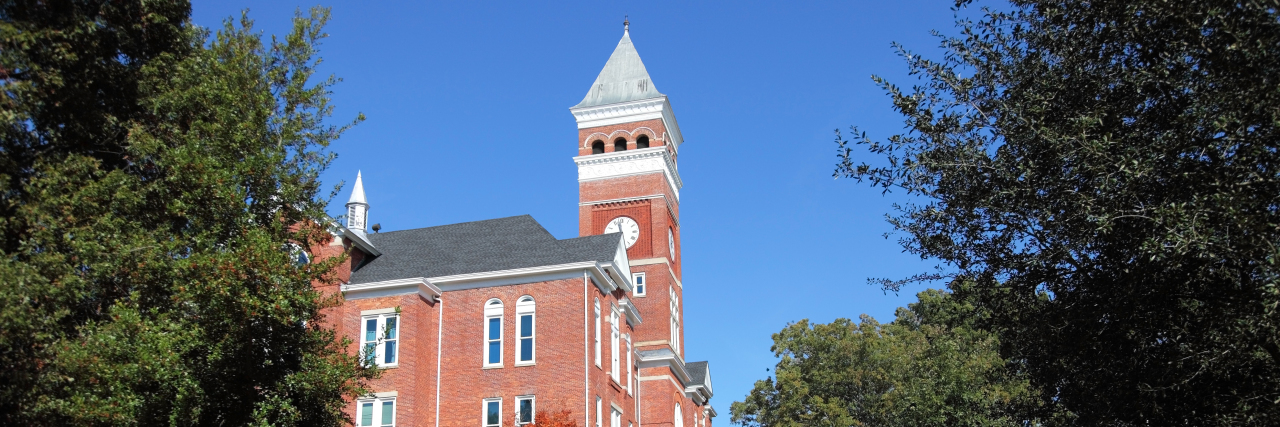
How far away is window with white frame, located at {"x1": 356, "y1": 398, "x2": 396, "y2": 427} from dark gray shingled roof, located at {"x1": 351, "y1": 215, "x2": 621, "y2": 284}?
4166 millimetres

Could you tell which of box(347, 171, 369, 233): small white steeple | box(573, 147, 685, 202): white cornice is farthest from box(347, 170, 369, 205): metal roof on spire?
box(573, 147, 685, 202): white cornice

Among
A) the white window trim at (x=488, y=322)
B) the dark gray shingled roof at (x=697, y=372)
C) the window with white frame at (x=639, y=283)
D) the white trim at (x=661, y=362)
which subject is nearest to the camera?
the white window trim at (x=488, y=322)

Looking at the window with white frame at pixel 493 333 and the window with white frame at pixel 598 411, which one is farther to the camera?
the window with white frame at pixel 493 333

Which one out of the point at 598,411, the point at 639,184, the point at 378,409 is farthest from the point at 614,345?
the point at 639,184

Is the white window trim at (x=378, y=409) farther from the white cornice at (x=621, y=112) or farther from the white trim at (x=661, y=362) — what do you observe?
the white cornice at (x=621, y=112)

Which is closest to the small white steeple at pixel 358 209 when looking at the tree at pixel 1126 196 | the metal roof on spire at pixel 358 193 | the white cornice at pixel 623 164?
the metal roof on spire at pixel 358 193

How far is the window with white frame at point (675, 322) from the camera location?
52.0 meters

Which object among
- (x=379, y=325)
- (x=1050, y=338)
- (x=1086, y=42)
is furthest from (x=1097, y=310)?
(x=379, y=325)

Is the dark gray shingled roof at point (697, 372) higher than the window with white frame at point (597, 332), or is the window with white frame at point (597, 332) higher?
the dark gray shingled roof at point (697, 372)

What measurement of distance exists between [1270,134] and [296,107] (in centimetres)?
1630

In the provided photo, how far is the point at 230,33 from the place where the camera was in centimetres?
2108

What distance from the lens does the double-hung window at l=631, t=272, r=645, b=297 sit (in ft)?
169

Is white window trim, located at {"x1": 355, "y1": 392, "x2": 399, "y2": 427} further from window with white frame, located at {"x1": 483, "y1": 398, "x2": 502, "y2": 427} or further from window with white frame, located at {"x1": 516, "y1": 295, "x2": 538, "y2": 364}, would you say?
window with white frame, located at {"x1": 516, "y1": 295, "x2": 538, "y2": 364}

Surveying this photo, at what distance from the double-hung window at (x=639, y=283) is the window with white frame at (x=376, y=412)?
19783mm
